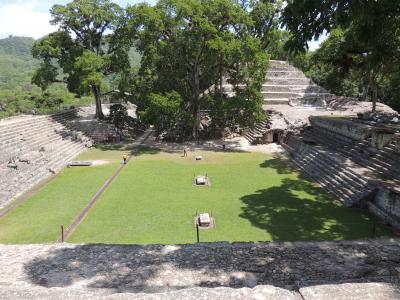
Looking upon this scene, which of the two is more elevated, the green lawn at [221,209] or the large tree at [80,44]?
the large tree at [80,44]

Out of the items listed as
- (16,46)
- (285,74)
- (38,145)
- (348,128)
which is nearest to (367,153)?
(348,128)

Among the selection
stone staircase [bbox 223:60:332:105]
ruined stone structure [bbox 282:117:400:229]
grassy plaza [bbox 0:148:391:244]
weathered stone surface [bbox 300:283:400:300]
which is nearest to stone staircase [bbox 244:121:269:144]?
ruined stone structure [bbox 282:117:400:229]

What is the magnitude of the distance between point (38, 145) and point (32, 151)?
2358 millimetres

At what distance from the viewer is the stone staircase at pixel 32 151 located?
1739cm

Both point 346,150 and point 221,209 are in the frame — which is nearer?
point 221,209

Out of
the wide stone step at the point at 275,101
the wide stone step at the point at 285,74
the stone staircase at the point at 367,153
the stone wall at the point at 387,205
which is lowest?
the stone wall at the point at 387,205

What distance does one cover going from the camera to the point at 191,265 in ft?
27.4

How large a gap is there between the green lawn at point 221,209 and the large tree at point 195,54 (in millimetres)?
7975

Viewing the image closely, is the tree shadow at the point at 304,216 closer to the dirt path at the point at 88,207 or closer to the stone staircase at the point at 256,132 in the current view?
the dirt path at the point at 88,207

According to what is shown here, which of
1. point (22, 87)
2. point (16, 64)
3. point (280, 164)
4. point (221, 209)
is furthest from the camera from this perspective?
point (16, 64)

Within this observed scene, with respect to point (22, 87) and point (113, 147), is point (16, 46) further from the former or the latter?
point (113, 147)

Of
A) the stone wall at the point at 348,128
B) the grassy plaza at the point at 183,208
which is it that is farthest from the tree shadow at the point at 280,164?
the stone wall at the point at 348,128

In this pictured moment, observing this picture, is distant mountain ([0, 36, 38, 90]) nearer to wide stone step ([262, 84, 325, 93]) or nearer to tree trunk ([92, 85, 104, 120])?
tree trunk ([92, 85, 104, 120])

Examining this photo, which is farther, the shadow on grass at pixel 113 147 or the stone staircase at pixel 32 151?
the shadow on grass at pixel 113 147
